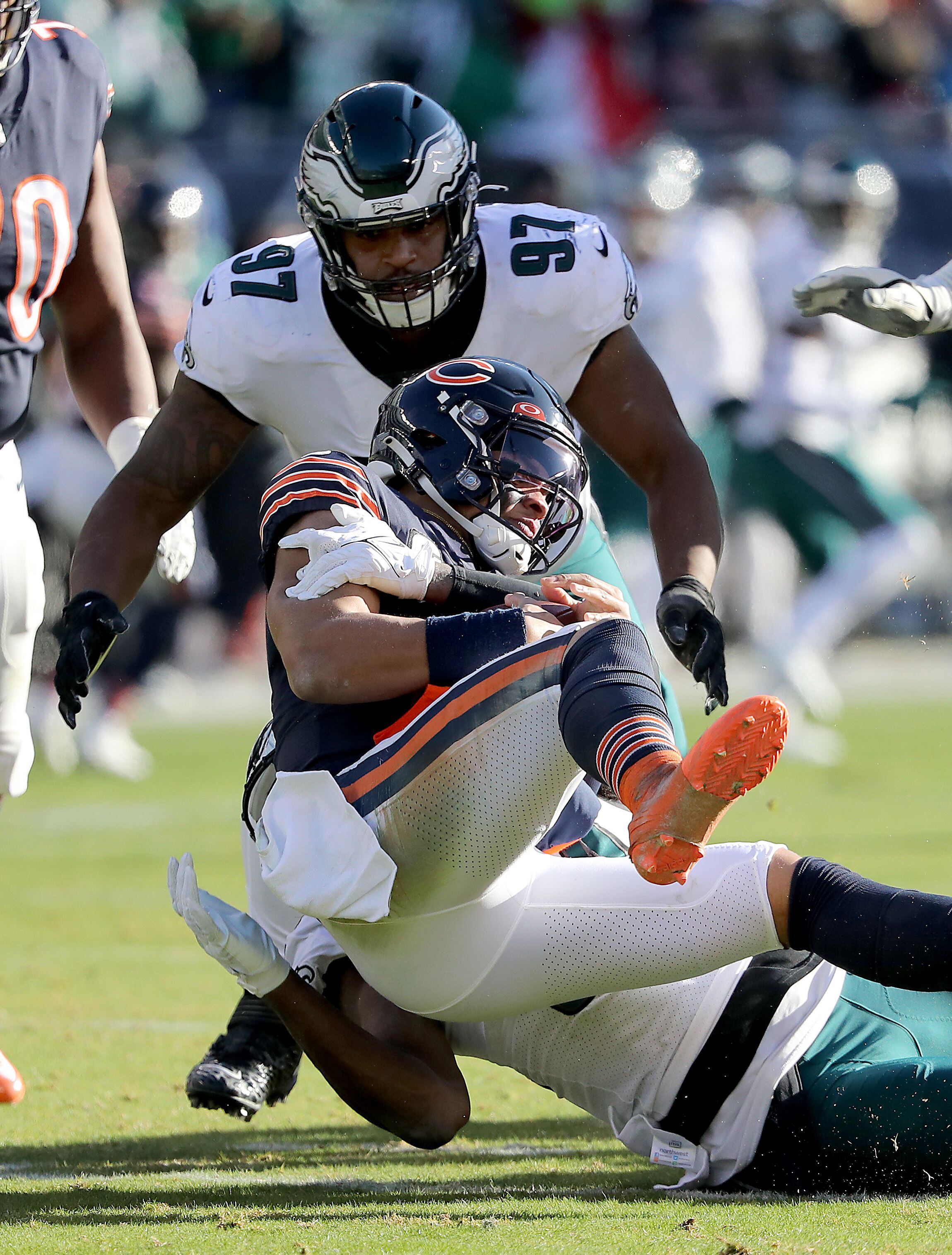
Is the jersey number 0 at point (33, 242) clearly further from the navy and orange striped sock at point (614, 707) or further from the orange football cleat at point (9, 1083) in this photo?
the navy and orange striped sock at point (614, 707)

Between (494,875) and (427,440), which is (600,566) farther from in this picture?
(494,875)

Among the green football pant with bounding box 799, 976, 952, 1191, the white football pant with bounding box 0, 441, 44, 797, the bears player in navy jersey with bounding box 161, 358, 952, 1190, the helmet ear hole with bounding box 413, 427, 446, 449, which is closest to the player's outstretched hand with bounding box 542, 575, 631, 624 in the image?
the bears player in navy jersey with bounding box 161, 358, 952, 1190

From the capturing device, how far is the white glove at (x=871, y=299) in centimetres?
316

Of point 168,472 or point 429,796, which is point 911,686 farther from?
point 429,796

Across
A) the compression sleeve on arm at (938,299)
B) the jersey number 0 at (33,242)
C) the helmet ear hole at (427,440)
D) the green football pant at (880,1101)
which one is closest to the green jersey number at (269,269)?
the jersey number 0 at (33,242)

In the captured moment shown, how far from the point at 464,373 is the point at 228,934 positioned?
3.16 feet

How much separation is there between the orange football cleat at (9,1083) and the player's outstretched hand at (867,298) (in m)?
2.02

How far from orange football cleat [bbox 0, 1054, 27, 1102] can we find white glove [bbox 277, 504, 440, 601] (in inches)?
50.7

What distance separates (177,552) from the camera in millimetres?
3697

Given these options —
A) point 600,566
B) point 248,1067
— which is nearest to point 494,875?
point 248,1067

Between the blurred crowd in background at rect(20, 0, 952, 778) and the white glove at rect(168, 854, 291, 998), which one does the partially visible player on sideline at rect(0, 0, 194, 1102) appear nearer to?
the white glove at rect(168, 854, 291, 998)

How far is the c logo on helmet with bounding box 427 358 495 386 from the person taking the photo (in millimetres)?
2867

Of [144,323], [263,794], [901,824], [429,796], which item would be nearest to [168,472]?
[263,794]

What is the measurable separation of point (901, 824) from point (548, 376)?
3689mm
